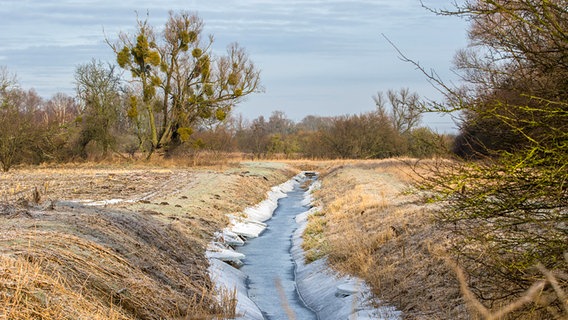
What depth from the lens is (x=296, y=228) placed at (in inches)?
870

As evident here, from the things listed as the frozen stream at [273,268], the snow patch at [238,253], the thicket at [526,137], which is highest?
the thicket at [526,137]

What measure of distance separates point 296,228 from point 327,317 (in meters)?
10.8

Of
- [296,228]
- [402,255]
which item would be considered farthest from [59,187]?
[402,255]

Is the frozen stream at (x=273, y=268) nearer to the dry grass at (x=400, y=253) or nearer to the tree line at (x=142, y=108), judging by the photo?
the dry grass at (x=400, y=253)

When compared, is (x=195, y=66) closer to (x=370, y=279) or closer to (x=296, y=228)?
(x=296, y=228)

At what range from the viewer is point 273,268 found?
1564 centimetres

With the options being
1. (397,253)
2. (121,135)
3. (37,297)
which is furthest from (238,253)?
(121,135)

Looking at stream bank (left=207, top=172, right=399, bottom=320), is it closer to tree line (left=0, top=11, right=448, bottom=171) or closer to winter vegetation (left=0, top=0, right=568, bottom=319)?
winter vegetation (left=0, top=0, right=568, bottom=319)

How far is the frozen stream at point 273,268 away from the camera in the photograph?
39.3 ft

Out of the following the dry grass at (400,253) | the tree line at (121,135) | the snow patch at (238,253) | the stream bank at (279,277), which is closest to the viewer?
the dry grass at (400,253)

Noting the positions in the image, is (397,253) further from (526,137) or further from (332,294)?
(526,137)

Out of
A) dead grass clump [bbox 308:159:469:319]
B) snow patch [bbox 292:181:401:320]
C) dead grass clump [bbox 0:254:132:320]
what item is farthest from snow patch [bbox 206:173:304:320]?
dead grass clump [bbox 0:254:132:320]

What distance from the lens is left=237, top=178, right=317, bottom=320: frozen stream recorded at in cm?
1198

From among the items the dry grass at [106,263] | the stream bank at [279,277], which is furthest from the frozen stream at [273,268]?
the dry grass at [106,263]
